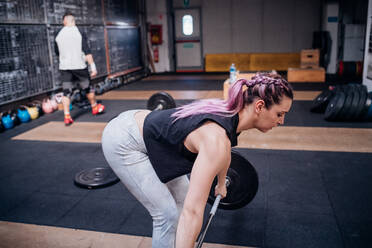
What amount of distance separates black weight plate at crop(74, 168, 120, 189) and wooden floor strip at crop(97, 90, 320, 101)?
120 inches

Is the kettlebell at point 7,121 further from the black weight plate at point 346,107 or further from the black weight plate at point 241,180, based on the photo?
the black weight plate at point 346,107

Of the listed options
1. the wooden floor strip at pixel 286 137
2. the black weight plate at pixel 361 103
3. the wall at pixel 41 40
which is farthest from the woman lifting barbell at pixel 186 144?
the wall at pixel 41 40

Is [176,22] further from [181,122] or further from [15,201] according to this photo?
[181,122]

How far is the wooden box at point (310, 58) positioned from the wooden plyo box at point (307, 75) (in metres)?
0.41

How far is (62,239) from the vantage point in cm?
195

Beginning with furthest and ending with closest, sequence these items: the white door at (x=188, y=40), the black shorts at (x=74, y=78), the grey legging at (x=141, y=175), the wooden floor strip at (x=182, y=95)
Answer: the white door at (x=188, y=40) < the wooden floor strip at (x=182, y=95) < the black shorts at (x=74, y=78) < the grey legging at (x=141, y=175)

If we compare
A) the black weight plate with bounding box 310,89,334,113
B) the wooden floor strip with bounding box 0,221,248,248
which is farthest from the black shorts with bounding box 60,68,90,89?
the black weight plate with bounding box 310,89,334,113

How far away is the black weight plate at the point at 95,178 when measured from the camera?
2.56 metres

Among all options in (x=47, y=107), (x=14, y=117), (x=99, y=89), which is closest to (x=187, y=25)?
(x=99, y=89)

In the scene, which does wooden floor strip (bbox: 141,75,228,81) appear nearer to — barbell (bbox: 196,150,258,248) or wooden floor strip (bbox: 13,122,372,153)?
wooden floor strip (bbox: 13,122,372,153)

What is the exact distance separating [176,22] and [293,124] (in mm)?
6145

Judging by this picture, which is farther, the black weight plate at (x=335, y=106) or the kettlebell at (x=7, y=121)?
the kettlebell at (x=7, y=121)

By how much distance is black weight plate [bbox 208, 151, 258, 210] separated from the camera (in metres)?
1.86

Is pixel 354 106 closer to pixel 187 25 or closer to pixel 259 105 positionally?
pixel 259 105
